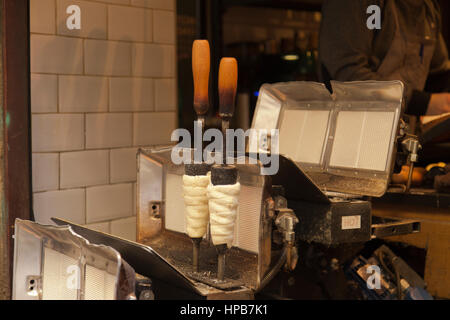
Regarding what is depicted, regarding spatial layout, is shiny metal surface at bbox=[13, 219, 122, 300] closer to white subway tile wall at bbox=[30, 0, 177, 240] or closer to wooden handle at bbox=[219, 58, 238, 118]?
wooden handle at bbox=[219, 58, 238, 118]

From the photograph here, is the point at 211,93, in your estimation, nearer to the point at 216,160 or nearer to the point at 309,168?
the point at 309,168

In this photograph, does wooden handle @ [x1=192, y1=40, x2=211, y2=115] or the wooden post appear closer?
wooden handle @ [x1=192, y1=40, x2=211, y2=115]

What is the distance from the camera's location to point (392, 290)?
1400 millimetres

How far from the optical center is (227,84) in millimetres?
1190

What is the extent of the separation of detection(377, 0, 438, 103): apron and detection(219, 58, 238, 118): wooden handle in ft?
3.33

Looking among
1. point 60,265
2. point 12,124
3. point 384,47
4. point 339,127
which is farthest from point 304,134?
point 12,124

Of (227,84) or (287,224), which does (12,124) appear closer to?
(227,84)

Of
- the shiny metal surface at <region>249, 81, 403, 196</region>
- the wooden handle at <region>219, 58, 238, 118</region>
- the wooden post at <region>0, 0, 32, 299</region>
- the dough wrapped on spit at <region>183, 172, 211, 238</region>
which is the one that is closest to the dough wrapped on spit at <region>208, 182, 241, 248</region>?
the dough wrapped on spit at <region>183, 172, 211, 238</region>

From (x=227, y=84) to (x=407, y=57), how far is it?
1.14 m

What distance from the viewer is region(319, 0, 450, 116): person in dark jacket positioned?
6.69 ft

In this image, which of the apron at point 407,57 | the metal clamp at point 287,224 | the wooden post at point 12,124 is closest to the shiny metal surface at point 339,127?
the metal clamp at point 287,224

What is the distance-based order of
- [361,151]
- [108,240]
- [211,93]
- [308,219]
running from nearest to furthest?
1. [108,240]
2. [308,219]
3. [361,151]
4. [211,93]

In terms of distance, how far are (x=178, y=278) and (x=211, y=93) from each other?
1.74 m
